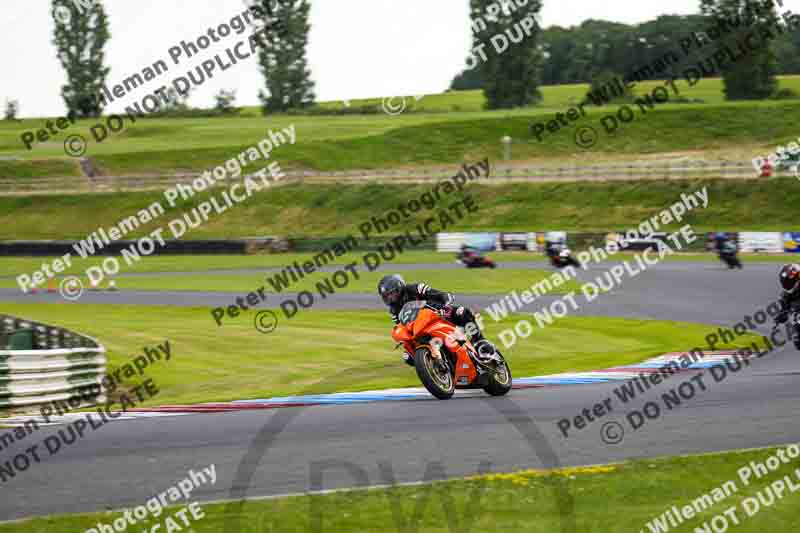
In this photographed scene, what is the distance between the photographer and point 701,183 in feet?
175

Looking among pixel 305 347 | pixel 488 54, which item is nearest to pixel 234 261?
pixel 305 347

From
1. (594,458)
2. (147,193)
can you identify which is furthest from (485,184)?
(594,458)

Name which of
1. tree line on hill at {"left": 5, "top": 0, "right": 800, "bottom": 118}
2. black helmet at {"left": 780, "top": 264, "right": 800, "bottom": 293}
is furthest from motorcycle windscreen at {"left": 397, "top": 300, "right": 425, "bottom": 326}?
tree line on hill at {"left": 5, "top": 0, "right": 800, "bottom": 118}

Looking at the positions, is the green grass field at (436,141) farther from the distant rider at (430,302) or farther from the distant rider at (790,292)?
the distant rider at (430,302)

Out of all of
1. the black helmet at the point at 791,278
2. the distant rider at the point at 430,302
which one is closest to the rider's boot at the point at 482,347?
the distant rider at the point at 430,302

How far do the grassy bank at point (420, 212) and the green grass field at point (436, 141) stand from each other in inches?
480

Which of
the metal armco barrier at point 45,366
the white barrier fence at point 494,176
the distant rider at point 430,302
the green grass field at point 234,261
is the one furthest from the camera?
the white barrier fence at point 494,176

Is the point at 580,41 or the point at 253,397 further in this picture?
the point at 580,41

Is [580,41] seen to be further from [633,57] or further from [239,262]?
[239,262]

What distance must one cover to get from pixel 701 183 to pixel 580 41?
3146 inches

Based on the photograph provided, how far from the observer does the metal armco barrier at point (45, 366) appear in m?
12.7

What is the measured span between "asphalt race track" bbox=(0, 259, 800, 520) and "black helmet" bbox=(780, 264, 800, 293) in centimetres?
269

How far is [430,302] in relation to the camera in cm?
1184

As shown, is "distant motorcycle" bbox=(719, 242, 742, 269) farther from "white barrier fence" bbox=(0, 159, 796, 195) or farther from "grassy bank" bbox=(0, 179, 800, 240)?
"white barrier fence" bbox=(0, 159, 796, 195)
